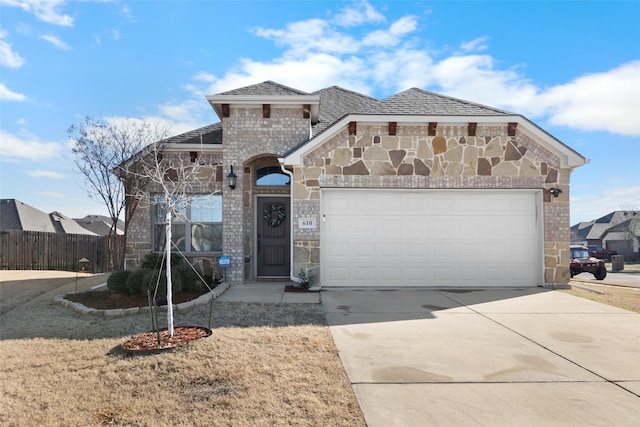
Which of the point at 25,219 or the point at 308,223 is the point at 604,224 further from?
the point at 25,219

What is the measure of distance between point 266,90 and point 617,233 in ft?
174

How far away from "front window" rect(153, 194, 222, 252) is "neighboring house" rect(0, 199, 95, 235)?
796 inches

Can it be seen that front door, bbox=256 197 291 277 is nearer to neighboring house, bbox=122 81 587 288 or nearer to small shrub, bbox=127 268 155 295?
neighboring house, bbox=122 81 587 288

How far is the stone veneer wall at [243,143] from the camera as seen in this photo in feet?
33.8

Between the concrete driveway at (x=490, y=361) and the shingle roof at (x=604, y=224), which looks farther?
the shingle roof at (x=604, y=224)

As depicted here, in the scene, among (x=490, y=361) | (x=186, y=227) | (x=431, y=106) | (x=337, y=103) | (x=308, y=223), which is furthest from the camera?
(x=337, y=103)

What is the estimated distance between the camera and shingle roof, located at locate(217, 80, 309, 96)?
1026 centimetres

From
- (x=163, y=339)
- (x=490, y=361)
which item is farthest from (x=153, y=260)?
(x=490, y=361)

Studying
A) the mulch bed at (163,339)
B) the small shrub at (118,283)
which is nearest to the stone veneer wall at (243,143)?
the small shrub at (118,283)

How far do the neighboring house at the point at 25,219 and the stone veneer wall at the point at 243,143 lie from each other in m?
22.1

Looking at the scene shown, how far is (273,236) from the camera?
11141 millimetres

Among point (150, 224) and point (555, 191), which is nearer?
point (555, 191)

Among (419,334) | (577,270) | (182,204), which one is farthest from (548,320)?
(577,270)

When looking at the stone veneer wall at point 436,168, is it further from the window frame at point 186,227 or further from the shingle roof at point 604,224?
the shingle roof at point 604,224
